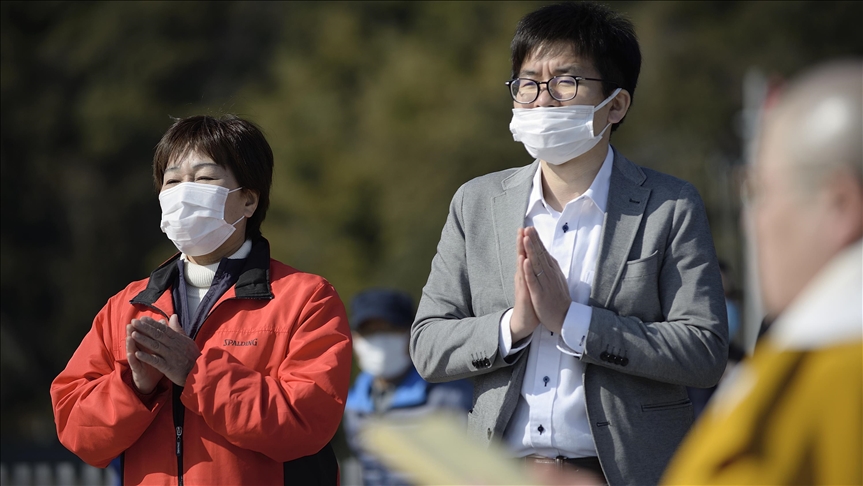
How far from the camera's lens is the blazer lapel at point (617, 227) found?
3.21m

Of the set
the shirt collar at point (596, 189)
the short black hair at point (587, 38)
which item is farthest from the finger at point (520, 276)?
the short black hair at point (587, 38)

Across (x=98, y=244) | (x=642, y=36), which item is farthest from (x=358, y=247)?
(x=642, y=36)

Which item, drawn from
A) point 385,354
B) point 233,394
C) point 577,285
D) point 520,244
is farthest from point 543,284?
point 385,354

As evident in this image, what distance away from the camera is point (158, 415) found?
10.8 ft

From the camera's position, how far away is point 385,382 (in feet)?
21.9

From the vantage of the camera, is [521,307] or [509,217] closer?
[521,307]

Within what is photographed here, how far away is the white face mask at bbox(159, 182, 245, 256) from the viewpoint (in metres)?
3.47

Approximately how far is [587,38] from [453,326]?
3.37 feet

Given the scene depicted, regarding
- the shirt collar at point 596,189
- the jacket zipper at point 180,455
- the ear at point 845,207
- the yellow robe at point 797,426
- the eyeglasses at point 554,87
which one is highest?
the ear at point 845,207

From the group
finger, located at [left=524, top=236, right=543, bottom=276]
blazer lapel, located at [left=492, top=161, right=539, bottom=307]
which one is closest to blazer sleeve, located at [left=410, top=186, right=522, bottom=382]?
blazer lapel, located at [left=492, top=161, right=539, bottom=307]

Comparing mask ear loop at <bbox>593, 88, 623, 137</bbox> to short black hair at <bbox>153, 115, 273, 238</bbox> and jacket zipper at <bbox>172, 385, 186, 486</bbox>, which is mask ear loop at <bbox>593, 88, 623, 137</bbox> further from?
jacket zipper at <bbox>172, 385, 186, 486</bbox>

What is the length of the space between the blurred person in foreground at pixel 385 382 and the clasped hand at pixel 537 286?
9.66ft

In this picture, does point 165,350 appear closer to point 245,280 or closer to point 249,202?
point 245,280

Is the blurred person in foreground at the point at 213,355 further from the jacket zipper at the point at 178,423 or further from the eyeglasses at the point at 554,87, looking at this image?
the eyeglasses at the point at 554,87
